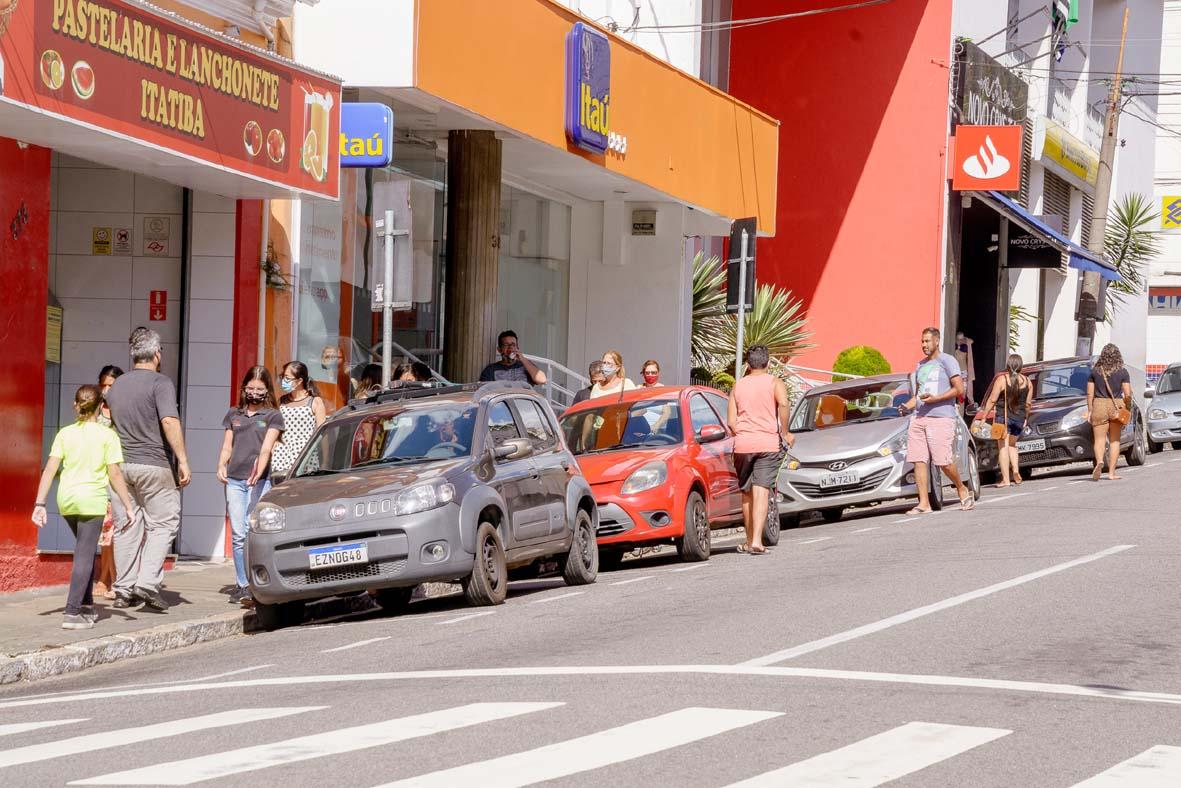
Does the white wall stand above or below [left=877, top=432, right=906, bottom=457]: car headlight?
above

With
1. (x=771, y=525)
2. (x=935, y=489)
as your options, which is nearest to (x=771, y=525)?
(x=771, y=525)

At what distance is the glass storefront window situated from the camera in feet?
81.8

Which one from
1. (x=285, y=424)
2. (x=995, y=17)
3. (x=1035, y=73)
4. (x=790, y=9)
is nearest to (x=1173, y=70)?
(x=1035, y=73)

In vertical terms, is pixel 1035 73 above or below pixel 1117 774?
above

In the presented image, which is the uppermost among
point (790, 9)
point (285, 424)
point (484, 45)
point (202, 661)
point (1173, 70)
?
point (1173, 70)

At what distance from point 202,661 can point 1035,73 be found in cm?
→ 3373

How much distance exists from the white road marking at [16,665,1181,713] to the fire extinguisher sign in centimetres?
734

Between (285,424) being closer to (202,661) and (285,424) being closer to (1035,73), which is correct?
(202,661)

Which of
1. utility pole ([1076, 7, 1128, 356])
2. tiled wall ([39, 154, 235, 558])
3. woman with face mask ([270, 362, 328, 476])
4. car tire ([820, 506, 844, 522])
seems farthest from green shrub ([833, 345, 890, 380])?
woman with face mask ([270, 362, 328, 476])

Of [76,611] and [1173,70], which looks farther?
[1173,70]

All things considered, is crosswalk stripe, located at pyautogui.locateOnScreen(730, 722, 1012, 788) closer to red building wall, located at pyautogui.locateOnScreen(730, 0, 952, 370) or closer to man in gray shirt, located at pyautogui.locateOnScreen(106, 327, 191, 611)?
man in gray shirt, located at pyautogui.locateOnScreen(106, 327, 191, 611)

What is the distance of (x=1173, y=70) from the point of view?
68688mm

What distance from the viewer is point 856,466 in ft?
65.4

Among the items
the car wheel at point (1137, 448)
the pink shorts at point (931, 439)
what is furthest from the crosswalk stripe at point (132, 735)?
the car wheel at point (1137, 448)
